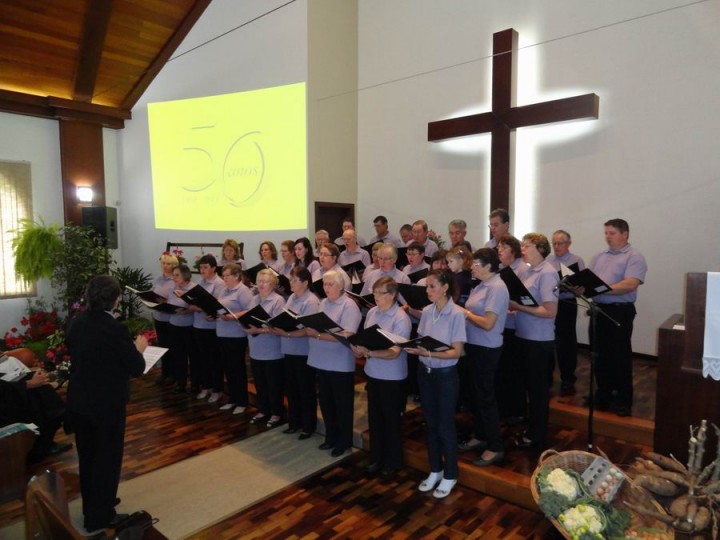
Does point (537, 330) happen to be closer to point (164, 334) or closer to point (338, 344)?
point (338, 344)

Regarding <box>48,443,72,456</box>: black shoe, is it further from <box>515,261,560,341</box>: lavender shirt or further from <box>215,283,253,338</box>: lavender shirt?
<box>515,261,560,341</box>: lavender shirt

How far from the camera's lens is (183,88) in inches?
315

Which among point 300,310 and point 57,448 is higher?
point 300,310

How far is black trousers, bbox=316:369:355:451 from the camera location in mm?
3414

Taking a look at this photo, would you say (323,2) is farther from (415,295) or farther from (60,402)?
(60,402)

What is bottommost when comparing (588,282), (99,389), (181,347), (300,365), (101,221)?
(181,347)

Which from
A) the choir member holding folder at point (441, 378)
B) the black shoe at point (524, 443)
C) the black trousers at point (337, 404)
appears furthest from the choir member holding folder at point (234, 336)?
the black shoe at point (524, 443)

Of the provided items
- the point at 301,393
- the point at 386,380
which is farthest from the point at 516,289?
the point at 301,393

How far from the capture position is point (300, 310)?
367 centimetres

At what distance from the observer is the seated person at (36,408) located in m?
3.31

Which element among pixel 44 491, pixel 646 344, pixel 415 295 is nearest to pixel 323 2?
pixel 415 295

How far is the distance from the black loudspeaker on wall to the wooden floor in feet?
13.8

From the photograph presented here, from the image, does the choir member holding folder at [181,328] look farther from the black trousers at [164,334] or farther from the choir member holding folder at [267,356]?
the choir member holding folder at [267,356]

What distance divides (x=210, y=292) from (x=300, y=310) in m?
1.30
